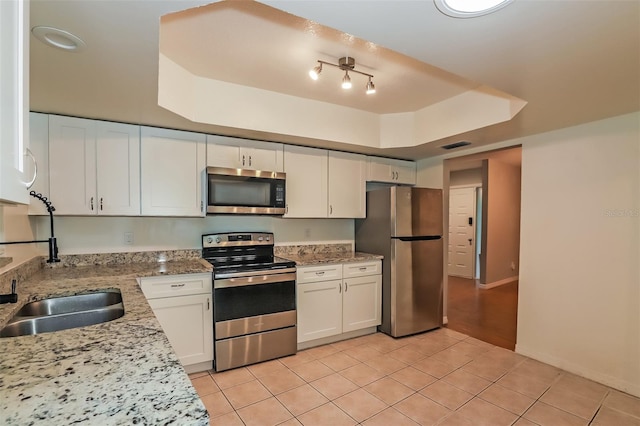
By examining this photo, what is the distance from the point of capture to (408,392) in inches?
93.6

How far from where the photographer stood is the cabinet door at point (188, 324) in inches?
97.3

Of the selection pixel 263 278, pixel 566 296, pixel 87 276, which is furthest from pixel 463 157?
pixel 87 276

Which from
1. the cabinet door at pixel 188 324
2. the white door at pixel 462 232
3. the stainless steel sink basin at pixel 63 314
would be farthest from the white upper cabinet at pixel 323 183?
the white door at pixel 462 232

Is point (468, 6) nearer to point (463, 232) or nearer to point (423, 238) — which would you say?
point (423, 238)

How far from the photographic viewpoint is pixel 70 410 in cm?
67

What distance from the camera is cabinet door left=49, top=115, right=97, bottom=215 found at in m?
2.35

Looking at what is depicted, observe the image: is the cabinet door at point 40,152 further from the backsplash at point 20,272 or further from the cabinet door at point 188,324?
the cabinet door at point 188,324

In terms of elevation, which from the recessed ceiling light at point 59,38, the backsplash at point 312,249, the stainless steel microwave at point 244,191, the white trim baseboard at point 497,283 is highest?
the recessed ceiling light at point 59,38

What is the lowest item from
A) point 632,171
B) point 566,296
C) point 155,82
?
point 566,296

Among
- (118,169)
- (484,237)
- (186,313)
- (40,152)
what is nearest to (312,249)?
(186,313)

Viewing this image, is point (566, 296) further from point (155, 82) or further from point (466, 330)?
point (155, 82)

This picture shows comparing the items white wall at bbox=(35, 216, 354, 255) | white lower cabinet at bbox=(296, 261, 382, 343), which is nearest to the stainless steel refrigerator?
white lower cabinet at bbox=(296, 261, 382, 343)

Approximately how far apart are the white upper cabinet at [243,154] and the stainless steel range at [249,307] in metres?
0.74

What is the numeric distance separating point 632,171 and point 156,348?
11.2ft
